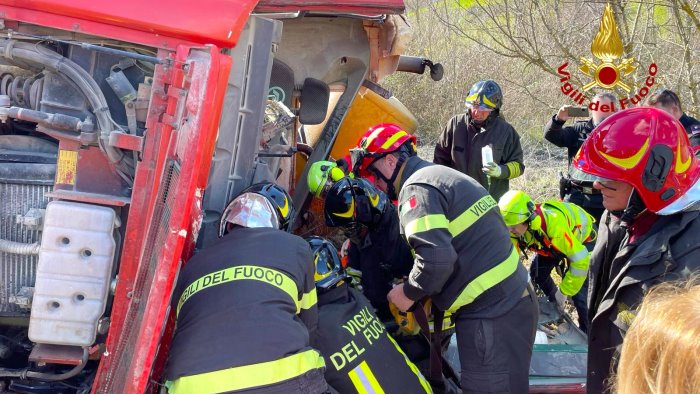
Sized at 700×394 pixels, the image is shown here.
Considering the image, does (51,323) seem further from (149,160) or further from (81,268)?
(149,160)

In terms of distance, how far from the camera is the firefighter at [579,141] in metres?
5.37

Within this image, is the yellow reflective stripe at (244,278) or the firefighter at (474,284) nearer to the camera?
the yellow reflective stripe at (244,278)

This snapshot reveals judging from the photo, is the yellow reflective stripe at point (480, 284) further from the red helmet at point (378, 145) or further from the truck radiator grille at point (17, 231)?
the truck radiator grille at point (17, 231)

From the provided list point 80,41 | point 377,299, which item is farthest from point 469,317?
point 80,41

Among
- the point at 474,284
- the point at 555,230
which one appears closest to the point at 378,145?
the point at 474,284

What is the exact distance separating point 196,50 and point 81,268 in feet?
2.74

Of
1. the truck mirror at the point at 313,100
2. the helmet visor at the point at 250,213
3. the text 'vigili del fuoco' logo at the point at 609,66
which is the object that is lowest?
the helmet visor at the point at 250,213

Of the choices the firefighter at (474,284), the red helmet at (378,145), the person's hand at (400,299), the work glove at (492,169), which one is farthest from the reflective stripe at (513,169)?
the person's hand at (400,299)

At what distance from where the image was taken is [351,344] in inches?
111

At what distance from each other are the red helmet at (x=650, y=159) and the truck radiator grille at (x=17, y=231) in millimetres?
2016

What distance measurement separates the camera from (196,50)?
7.74 ft

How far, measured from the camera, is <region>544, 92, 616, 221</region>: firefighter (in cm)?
537

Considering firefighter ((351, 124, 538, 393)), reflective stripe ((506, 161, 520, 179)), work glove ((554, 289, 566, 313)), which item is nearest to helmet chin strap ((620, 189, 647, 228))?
firefighter ((351, 124, 538, 393))

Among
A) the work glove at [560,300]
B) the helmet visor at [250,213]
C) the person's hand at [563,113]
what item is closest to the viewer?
the helmet visor at [250,213]
